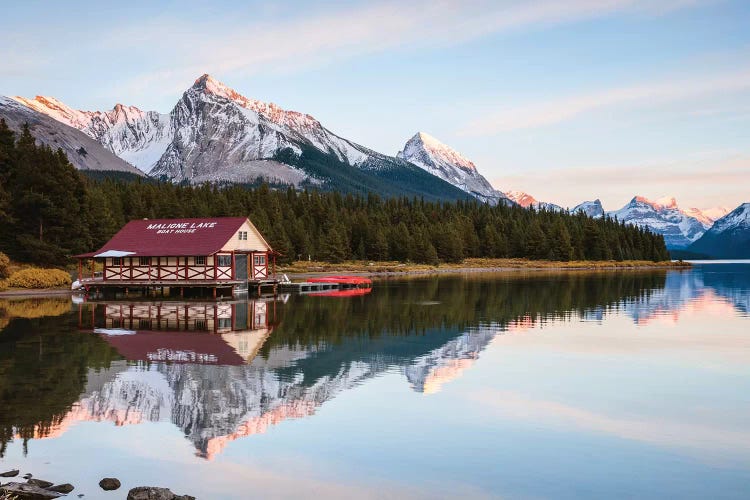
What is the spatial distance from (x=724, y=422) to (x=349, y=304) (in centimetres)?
3930

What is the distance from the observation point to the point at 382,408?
20.8m

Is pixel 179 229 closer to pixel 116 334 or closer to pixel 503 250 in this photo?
pixel 116 334

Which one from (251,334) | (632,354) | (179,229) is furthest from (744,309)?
(179,229)

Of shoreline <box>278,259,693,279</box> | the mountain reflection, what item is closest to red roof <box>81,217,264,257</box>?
the mountain reflection

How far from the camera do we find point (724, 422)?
63.5ft

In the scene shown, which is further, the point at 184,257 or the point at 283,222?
the point at 283,222

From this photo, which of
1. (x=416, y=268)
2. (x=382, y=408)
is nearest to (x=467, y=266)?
(x=416, y=268)

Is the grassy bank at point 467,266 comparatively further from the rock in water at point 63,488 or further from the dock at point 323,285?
the rock in water at point 63,488

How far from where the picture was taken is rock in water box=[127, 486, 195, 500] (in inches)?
514

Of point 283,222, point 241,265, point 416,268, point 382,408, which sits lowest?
point 382,408

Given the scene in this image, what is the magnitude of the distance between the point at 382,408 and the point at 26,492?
10050 millimetres

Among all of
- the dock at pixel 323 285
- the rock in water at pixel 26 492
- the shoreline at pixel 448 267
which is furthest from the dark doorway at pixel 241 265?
the rock in water at pixel 26 492

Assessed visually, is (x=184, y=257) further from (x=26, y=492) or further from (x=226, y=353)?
(x=26, y=492)

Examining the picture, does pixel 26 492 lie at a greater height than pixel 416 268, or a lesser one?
lesser
